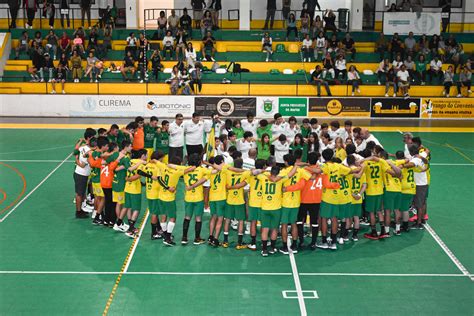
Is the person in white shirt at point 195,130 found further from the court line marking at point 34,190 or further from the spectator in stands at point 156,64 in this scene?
the spectator in stands at point 156,64

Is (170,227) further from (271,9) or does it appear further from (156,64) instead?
(271,9)

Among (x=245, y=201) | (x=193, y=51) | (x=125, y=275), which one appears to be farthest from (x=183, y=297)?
(x=193, y=51)

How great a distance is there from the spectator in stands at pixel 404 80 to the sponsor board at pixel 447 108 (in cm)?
102

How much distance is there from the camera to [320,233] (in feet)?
48.8

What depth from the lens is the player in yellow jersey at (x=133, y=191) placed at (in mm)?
14078

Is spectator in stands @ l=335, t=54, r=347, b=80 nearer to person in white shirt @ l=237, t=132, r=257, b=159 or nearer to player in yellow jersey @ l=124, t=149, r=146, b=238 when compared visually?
person in white shirt @ l=237, t=132, r=257, b=159

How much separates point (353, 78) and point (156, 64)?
1044 cm

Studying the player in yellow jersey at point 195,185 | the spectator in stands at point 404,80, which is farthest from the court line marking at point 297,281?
the spectator in stands at point 404,80

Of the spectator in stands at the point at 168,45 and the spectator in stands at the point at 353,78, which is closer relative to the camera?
the spectator in stands at the point at 353,78

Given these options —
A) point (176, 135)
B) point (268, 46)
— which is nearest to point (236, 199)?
point (176, 135)

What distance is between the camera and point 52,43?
35406mm

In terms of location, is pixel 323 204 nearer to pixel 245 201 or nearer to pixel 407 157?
pixel 245 201

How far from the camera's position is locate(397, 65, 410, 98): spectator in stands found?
32.0 meters

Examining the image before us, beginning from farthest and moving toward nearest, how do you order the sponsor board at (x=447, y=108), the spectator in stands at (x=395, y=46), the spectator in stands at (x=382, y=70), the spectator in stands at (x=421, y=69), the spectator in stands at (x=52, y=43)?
the spectator in stands at (x=395, y=46), the spectator in stands at (x=52, y=43), the spectator in stands at (x=421, y=69), the spectator in stands at (x=382, y=70), the sponsor board at (x=447, y=108)
